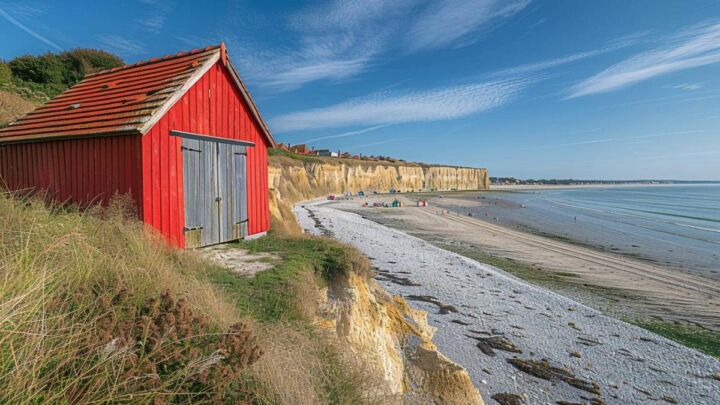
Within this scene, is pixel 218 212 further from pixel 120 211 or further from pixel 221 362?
pixel 221 362

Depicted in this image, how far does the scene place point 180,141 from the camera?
7383 millimetres

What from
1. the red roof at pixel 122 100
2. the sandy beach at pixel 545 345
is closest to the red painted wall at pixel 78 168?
the red roof at pixel 122 100

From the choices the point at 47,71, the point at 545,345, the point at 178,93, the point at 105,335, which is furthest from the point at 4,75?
the point at 545,345

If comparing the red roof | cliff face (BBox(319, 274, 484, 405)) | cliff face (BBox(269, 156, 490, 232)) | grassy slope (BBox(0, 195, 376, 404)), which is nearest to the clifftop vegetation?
the red roof

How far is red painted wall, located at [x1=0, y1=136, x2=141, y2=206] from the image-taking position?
6.67 metres

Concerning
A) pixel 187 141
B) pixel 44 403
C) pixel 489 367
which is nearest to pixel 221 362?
pixel 44 403

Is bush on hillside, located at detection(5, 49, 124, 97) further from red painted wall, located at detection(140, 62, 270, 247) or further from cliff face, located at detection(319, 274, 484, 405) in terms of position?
cliff face, located at detection(319, 274, 484, 405)

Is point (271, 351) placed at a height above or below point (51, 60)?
below

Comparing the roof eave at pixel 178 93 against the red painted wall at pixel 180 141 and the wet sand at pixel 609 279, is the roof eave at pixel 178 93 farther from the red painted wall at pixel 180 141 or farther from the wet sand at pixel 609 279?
the wet sand at pixel 609 279

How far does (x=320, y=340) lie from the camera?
3.97 meters

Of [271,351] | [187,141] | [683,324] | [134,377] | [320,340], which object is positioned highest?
[187,141]

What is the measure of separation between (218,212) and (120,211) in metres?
2.57

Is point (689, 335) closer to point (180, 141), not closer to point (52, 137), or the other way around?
point (180, 141)

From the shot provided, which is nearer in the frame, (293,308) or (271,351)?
(271,351)
